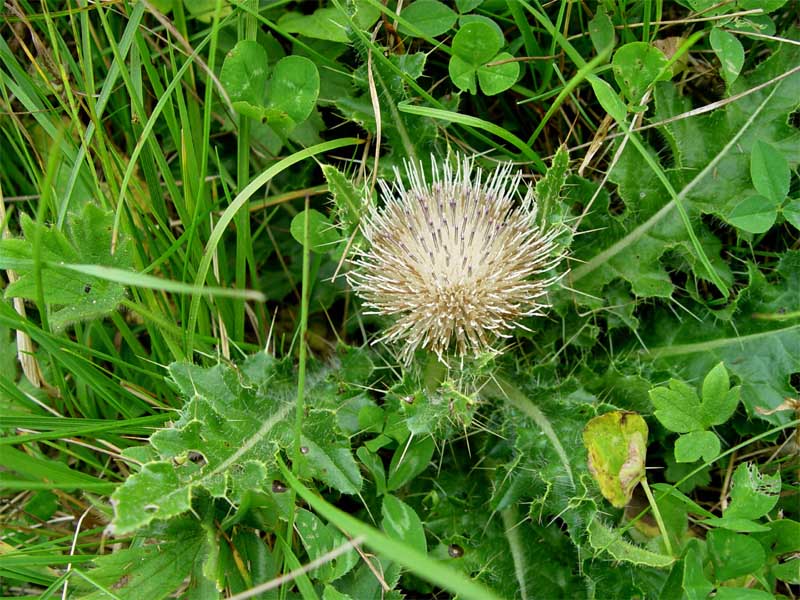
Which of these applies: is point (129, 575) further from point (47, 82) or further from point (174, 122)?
point (47, 82)

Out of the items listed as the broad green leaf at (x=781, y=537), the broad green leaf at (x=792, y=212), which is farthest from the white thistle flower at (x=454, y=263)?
the broad green leaf at (x=781, y=537)

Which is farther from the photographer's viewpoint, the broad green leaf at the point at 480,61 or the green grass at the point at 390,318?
the broad green leaf at the point at 480,61

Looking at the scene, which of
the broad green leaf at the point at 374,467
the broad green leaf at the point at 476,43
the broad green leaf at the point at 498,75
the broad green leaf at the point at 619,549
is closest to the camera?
the broad green leaf at the point at 619,549

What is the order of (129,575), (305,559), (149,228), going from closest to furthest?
(129,575) < (305,559) < (149,228)

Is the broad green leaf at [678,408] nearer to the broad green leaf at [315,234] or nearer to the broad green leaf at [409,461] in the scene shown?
the broad green leaf at [409,461]

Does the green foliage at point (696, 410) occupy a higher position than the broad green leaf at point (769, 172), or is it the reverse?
the broad green leaf at point (769, 172)

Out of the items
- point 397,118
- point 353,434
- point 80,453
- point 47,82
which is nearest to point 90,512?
point 80,453

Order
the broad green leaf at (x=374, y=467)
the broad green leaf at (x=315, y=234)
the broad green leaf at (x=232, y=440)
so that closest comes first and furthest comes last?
the broad green leaf at (x=232, y=440)
the broad green leaf at (x=374, y=467)
the broad green leaf at (x=315, y=234)
